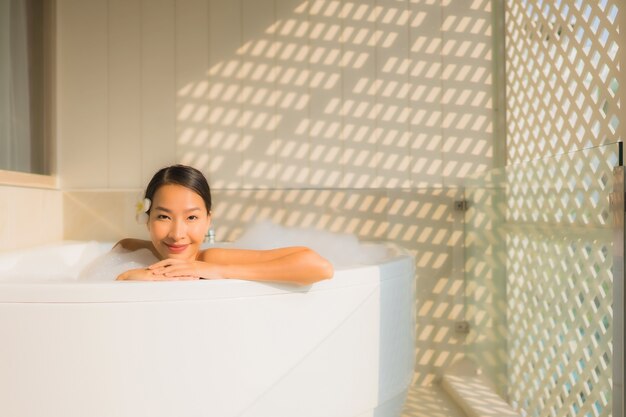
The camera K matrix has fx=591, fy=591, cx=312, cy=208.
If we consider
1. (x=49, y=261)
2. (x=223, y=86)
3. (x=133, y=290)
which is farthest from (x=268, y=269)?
(x=223, y=86)

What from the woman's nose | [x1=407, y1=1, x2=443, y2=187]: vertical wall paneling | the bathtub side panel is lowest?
the bathtub side panel

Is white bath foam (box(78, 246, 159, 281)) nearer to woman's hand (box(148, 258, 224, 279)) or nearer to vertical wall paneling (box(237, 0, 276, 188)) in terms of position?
woman's hand (box(148, 258, 224, 279))

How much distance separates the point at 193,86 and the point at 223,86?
5.6 inches

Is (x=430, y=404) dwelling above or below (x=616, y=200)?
below

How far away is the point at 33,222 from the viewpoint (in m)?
2.48

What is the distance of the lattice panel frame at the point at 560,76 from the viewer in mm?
1714

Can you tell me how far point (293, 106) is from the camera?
2.79m

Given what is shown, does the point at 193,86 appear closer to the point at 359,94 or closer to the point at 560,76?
the point at 359,94

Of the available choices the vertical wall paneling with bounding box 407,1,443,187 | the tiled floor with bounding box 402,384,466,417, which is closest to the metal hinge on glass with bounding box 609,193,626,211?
the tiled floor with bounding box 402,384,466,417

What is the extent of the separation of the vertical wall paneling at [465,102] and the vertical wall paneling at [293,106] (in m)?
0.65

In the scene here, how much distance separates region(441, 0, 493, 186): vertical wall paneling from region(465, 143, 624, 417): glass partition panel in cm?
25

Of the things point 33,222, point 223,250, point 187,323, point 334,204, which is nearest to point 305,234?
point 334,204

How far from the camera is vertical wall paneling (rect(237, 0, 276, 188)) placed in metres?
2.78

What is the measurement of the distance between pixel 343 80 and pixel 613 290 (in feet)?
5.83
